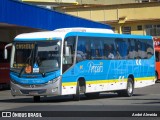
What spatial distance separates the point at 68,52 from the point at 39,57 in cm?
117

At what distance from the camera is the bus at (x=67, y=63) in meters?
19.9

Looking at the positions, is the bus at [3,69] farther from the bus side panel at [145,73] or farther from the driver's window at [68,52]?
the driver's window at [68,52]

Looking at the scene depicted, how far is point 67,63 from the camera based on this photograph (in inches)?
795

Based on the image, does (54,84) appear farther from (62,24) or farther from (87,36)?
(62,24)

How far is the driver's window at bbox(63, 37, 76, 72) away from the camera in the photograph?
2003 cm

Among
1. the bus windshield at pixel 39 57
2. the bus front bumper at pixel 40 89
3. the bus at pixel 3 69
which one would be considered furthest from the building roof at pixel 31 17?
the bus front bumper at pixel 40 89

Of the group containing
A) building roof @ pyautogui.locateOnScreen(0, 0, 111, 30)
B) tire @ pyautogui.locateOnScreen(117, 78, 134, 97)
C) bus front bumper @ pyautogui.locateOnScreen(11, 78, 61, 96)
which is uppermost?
building roof @ pyautogui.locateOnScreen(0, 0, 111, 30)

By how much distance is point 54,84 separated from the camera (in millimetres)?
19750

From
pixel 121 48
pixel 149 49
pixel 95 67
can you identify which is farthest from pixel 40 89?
pixel 149 49

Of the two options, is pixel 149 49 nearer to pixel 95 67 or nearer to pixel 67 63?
pixel 95 67

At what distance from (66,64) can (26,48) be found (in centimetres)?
173

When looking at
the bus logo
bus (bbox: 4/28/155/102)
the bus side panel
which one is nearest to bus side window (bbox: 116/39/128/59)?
bus (bbox: 4/28/155/102)

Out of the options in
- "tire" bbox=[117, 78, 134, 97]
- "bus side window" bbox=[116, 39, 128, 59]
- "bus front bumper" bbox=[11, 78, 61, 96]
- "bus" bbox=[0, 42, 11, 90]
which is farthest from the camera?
"bus" bbox=[0, 42, 11, 90]

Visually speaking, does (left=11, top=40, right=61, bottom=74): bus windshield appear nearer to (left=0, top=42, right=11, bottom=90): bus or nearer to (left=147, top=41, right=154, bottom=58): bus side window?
(left=147, top=41, right=154, bottom=58): bus side window
